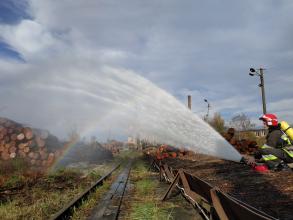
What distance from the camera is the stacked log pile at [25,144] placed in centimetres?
1452

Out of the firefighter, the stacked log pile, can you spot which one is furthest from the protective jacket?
the stacked log pile

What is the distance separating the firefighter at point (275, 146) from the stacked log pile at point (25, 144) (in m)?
10.5

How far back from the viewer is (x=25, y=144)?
48.9 ft

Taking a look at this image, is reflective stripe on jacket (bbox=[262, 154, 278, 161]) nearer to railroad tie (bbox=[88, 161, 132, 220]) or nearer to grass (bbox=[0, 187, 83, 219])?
railroad tie (bbox=[88, 161, 132, 220])

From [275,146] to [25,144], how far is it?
11.1 m

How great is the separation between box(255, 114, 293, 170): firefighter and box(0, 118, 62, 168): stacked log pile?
1047cm

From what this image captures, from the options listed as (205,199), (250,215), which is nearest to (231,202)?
(250,215)

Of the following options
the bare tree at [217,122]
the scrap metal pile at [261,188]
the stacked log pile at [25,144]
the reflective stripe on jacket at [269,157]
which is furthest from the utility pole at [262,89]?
the reflective stripe on jacket at [269,157]

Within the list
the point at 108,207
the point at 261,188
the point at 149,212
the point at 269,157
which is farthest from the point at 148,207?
the point at 269,157

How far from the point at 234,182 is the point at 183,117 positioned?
810 centimetres

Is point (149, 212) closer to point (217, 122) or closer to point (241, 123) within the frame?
point (217, 122)

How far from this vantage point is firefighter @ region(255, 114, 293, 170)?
290 inches

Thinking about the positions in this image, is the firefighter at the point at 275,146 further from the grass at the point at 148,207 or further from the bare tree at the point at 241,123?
the bare tree at the point at 241,123

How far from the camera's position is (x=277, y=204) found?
4.86 meters
